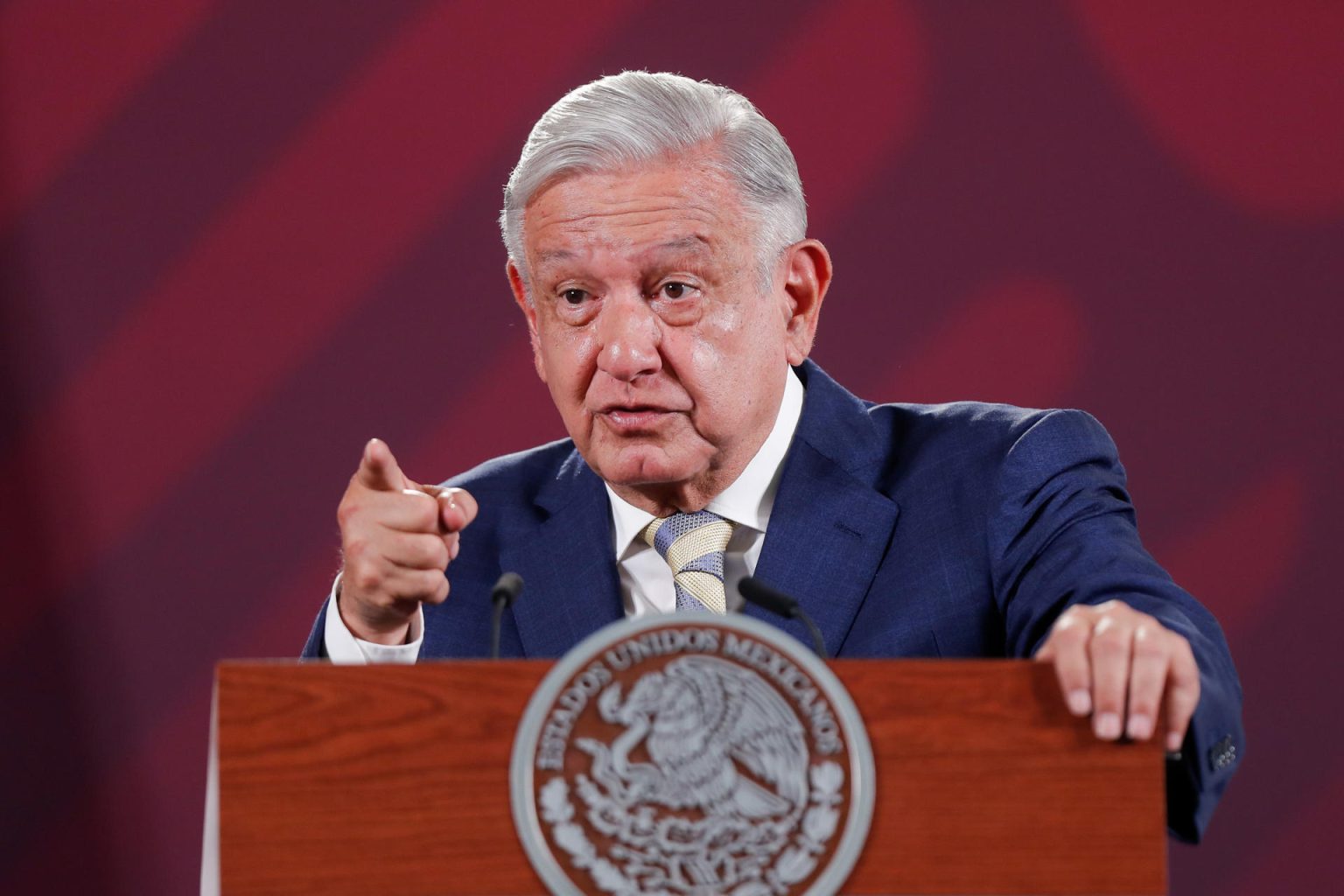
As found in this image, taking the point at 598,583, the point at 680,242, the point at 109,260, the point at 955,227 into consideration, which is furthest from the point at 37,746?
the point at 955,227

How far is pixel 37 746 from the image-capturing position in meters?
2.84

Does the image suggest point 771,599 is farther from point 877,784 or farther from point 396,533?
point 396,533

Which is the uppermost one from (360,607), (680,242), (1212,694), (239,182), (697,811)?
(239,182)

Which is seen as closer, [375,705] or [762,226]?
[375,705]

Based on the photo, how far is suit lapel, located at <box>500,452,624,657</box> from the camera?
80.0 inches

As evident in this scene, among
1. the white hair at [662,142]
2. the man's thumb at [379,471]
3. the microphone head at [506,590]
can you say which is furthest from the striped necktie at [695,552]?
the microphone head at [506,590]

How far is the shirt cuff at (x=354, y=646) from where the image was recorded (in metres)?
1.73

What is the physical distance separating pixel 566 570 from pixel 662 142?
57 cm

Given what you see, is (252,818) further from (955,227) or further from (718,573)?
(955,227)

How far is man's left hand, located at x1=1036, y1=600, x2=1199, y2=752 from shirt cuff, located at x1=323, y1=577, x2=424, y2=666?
80 cm

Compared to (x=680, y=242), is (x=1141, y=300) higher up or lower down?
lower down

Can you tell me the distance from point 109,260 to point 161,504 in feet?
1.50

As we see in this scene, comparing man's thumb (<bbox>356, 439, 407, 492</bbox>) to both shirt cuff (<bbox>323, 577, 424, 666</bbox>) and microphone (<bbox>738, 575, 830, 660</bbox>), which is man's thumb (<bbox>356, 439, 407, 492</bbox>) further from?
microphone (<bbox>738, 575, 830, 660</bbox>)

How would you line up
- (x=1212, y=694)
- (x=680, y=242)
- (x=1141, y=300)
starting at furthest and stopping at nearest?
1. (x=1141, y=300)
2. (x=680, y=242)
3. (x=1212, y=694)
